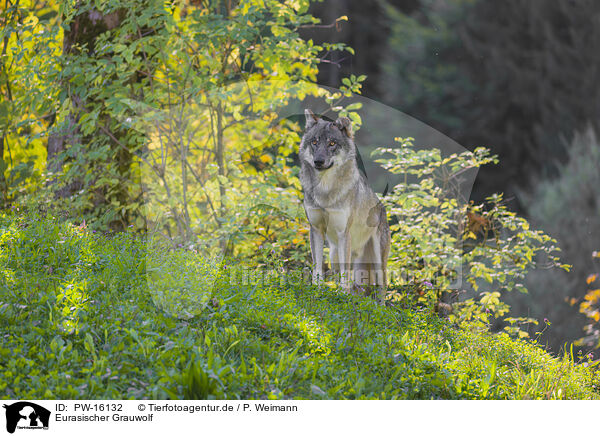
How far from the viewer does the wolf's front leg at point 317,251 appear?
19.0ft

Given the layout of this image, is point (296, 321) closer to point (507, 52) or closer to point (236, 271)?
point (236, 271)

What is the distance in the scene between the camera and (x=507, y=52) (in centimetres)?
1316

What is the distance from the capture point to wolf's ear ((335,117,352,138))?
5676 millimetres

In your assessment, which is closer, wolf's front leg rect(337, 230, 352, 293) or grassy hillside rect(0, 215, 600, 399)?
grassy hillside rect(0, 215, 600, 399)

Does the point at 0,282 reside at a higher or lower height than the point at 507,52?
→ lower

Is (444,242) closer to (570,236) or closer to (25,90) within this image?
(570,236)

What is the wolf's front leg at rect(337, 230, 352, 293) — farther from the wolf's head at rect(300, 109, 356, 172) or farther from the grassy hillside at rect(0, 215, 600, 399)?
the wolf's head at rect(300, 109, 356, 172)

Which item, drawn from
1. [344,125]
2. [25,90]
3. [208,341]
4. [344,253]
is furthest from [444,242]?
[25,90]

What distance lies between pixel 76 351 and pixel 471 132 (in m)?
11.7

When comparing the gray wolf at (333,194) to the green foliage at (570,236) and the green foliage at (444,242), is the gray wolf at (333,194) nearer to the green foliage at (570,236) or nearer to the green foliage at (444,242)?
the green foliage at (444,242)

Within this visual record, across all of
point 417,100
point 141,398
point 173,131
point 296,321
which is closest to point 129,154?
point 173,131
